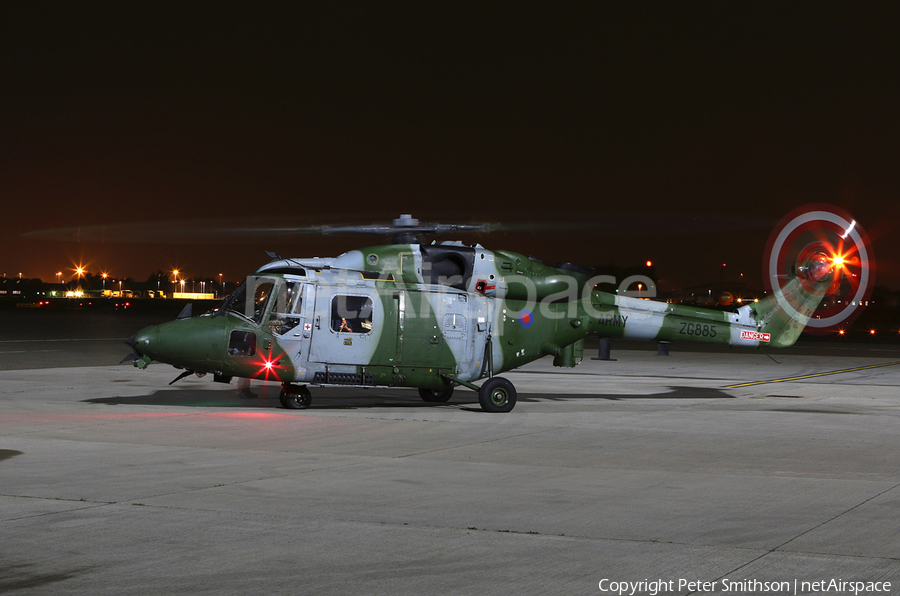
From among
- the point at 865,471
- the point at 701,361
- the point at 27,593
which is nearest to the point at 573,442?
the point at 865,471

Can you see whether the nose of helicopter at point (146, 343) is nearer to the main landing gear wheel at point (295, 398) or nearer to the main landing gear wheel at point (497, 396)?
the main landing gear wheel at point (295, 398)

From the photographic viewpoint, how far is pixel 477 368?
16734 millimetres

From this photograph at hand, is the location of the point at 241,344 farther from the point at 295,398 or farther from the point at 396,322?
the point at 396,322

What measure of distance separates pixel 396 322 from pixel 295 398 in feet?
7.24

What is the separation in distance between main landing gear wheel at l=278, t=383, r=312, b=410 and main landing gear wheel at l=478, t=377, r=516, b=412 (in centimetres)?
306

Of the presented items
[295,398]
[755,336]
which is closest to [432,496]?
[295,398]

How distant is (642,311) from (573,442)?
6.78 metres

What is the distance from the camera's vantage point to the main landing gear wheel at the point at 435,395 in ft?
58.1

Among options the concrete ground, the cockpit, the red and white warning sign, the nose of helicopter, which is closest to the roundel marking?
the concrete ground

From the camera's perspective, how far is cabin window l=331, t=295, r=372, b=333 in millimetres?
15750

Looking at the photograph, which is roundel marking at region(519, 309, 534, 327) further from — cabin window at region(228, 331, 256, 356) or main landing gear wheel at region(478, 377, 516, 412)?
cabin window at region(228, 331, 256, 356)

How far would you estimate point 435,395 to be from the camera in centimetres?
1777

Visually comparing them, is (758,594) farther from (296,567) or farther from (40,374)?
(40,374)

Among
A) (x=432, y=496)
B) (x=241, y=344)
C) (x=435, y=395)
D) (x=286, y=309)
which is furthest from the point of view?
(x=435, y=395)
